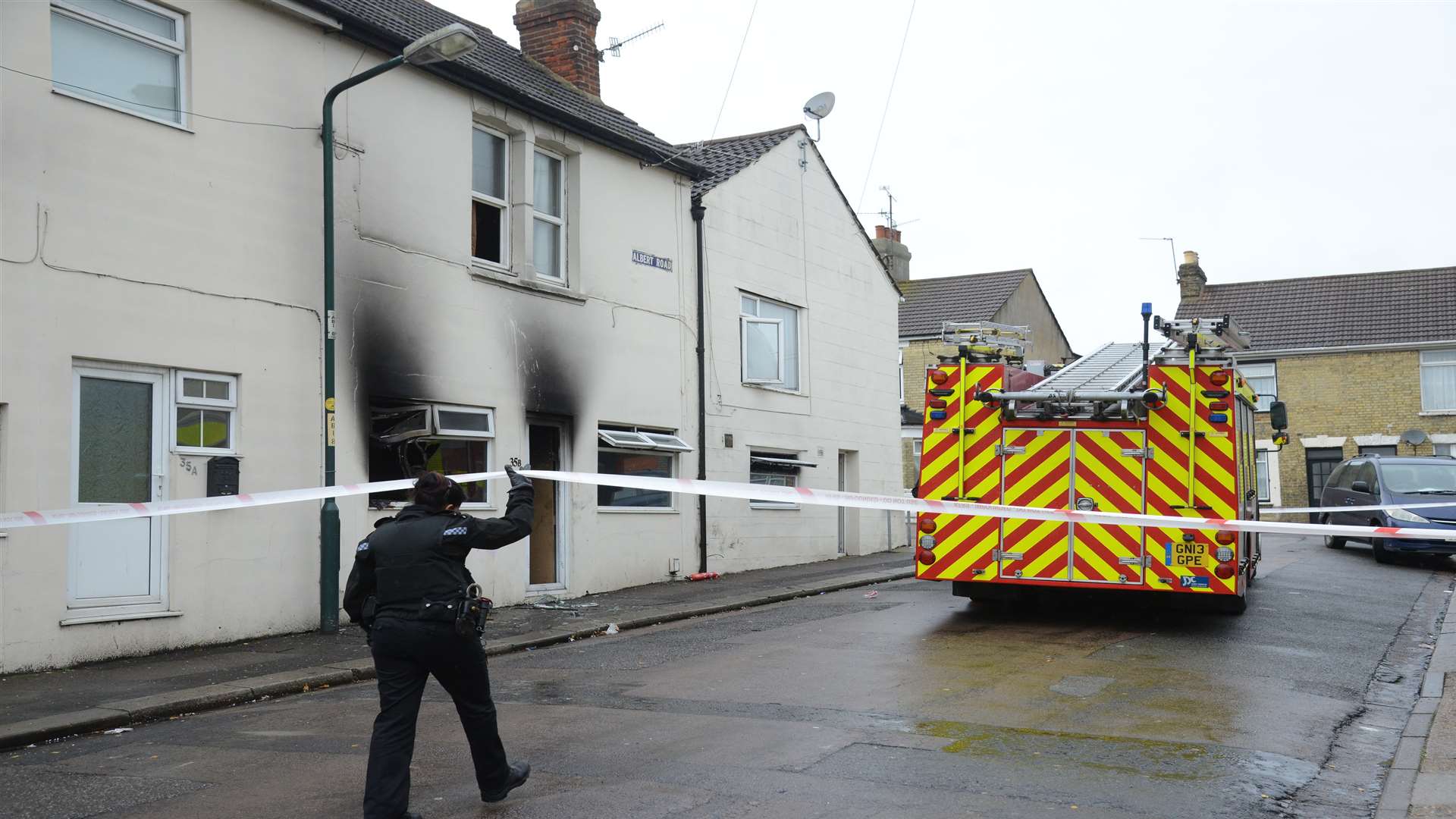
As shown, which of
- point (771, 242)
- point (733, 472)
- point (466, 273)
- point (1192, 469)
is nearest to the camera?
point (1192, 469)

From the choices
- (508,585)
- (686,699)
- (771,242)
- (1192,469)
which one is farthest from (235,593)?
(771,242)

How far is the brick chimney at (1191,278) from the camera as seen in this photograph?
4281 centimetres

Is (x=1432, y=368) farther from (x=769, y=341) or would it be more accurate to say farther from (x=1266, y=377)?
(x=769, y=341)

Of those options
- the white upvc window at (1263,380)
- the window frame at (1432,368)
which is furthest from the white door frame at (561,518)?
the window frame at (1432,368)

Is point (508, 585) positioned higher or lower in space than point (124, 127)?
lower

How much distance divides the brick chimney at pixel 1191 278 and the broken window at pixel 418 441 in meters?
34.3

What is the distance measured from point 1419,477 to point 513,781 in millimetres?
18779

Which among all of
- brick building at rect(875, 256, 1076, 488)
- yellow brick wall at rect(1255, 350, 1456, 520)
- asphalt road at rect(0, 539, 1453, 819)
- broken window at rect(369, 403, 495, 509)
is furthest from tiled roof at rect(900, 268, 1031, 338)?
asphalt road at rect(0, 539, 1453, 819)

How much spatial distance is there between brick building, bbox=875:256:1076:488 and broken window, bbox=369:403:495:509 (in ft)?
71.7

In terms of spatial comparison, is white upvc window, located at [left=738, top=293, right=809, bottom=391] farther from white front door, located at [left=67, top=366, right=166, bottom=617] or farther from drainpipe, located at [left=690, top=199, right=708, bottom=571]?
white front door, located at [left=67, top=366, right=166, bottom=617]

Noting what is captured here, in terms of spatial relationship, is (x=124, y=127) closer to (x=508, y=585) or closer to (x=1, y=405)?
(x=1, y=405)

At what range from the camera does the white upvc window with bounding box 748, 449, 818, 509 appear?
19.8 meters

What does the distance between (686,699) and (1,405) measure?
579 cm

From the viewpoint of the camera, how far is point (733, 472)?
1891 centimetres
